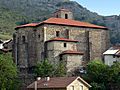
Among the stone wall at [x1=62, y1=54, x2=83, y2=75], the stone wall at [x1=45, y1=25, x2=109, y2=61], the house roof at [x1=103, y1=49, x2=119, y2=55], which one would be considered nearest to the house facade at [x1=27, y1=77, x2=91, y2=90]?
the stone wall at [x1=62, y1=54, x2=83, y2=75]

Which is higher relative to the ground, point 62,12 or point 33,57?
point 62,12

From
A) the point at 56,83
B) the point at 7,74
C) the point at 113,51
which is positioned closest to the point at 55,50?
the point at 113,51

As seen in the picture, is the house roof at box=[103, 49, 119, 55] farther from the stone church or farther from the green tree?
the green tree

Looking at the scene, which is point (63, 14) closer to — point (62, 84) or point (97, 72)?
point (97, 72)

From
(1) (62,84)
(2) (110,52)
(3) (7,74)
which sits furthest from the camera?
(2) (110,52)

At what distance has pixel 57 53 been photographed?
8969 centimetres

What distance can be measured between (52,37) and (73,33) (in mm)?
5903

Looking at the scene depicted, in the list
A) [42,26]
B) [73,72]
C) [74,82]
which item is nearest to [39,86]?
[74,82]

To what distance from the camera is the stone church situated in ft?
294

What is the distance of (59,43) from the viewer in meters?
89.9

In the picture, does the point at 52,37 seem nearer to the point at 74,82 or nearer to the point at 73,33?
the point at 73,33

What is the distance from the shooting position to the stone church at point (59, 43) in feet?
294

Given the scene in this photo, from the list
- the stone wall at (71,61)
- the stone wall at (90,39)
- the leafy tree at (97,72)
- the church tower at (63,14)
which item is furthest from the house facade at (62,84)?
the church tower at (63,14)

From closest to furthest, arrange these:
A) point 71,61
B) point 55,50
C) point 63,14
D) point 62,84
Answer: point 62,84 → point 71,61 → point 55,50 → point 63,14
